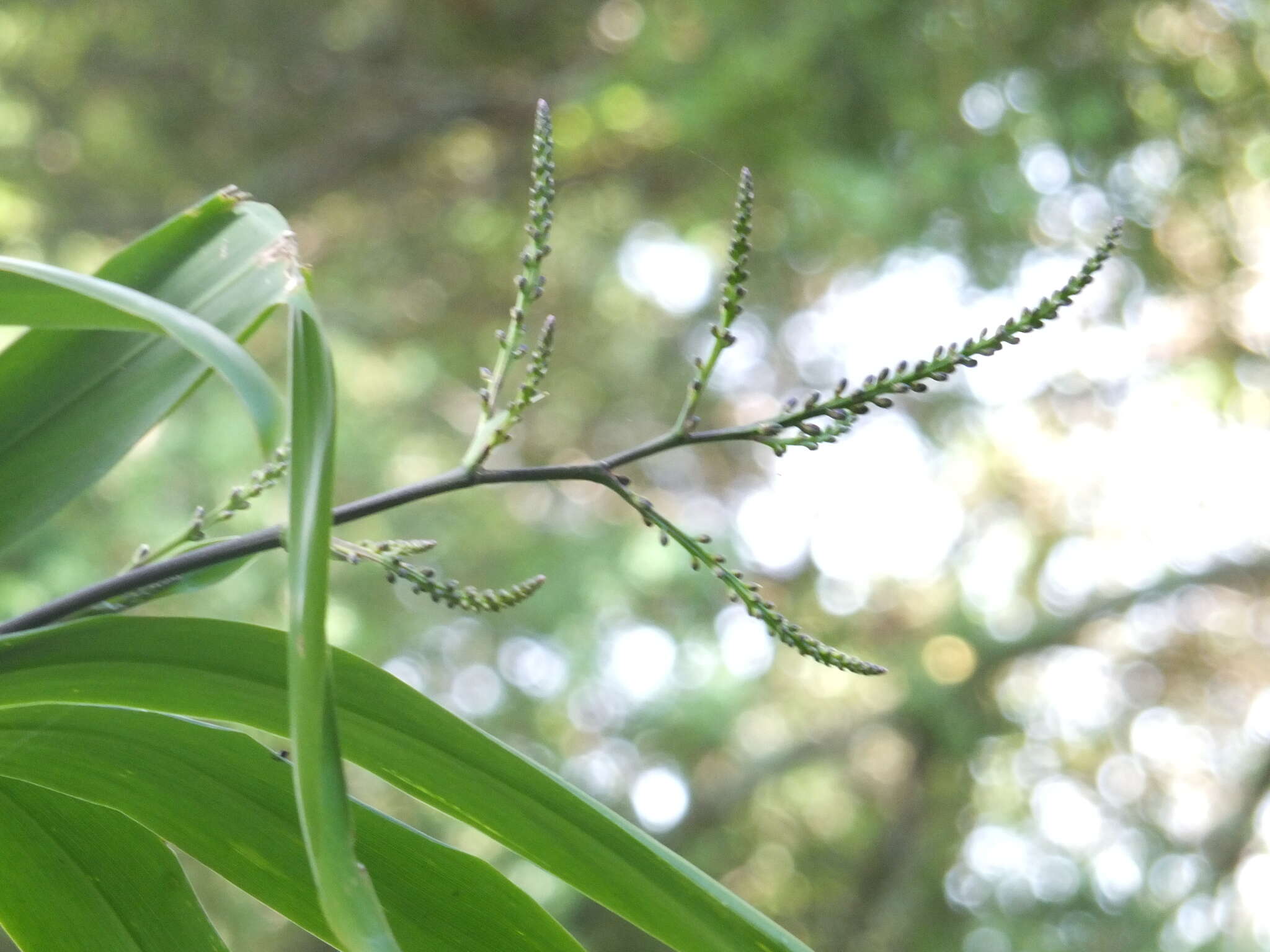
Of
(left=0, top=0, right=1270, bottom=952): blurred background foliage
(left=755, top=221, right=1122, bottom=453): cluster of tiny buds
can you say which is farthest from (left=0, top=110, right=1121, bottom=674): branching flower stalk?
(left=0, top=0, right=1270, bottom=952): blurred background foliage

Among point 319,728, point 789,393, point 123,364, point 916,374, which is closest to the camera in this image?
point 319,728

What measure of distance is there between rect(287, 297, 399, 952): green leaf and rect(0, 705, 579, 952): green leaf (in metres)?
0.16

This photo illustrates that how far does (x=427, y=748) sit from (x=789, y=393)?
2.09 metres

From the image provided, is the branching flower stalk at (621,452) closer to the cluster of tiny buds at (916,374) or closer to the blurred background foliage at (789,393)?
the cluster of tiny buds at (916,374)

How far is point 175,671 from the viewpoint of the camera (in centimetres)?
39

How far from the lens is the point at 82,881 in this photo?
44cm

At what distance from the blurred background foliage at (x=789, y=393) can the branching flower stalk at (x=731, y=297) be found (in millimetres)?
1999

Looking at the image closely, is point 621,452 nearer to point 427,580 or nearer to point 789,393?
point 427,580

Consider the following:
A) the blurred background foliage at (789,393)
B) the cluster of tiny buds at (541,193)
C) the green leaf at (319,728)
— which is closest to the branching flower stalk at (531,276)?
the cluster of tiny buds at (541,193)

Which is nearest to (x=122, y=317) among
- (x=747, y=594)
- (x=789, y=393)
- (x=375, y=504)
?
(x=375, y=504)

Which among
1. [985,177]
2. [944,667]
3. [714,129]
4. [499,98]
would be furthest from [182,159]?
[944,667]

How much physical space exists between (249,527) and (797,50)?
1427 millimetres

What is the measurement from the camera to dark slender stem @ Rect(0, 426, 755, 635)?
14.0 inches

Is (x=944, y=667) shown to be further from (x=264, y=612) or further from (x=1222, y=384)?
(x=264, y=612)
